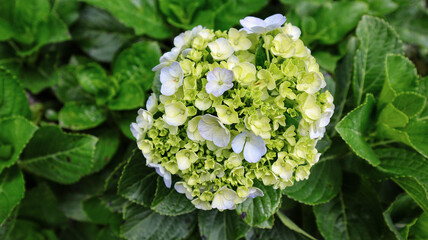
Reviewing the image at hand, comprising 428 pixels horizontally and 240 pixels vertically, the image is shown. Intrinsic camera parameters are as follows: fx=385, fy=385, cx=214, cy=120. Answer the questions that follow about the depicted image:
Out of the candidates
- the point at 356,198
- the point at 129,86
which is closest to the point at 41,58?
the point at 129,86

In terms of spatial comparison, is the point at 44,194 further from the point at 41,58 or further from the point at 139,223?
the point at 41,58

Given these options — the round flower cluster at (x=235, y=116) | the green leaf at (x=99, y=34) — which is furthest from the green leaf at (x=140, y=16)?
the round flower cluster at (x=235, y=116)

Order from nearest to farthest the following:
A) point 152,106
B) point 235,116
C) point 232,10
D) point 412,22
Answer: point 235,116, point 152,106, point 232,10, point 412,22

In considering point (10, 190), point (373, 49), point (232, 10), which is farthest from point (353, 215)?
point (10, 190)

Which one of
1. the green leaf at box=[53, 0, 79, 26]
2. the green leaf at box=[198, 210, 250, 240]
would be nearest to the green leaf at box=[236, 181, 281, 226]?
the green leaf at box=[198, 210, 250, 240]

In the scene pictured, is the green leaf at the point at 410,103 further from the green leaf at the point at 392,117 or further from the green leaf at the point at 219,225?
the green leaf at the point at 219,225

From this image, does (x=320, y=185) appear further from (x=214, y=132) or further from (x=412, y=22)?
(x=412, y=22)

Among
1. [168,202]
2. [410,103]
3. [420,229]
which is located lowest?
[420,229]
